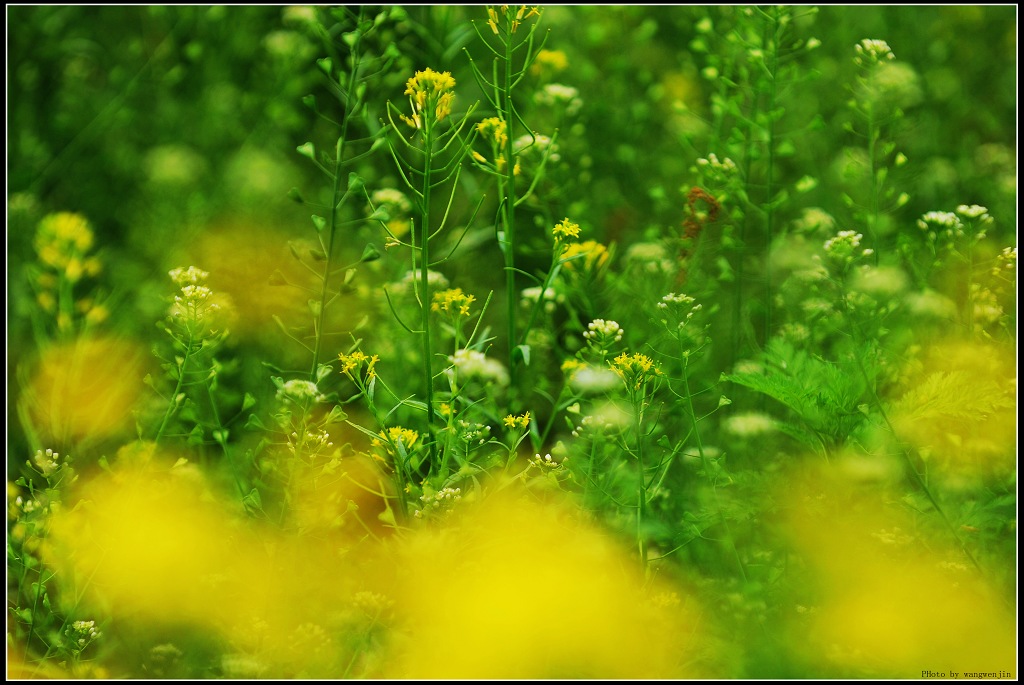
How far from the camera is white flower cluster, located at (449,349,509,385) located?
131 centimetres

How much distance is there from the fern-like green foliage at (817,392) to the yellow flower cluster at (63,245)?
1.11 m

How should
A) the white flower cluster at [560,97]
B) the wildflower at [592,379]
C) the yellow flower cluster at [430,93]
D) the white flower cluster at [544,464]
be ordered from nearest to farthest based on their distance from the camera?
the yellow flower cluster at [430,93]
the white flower cluster at [544,464]
the wildflower at [592,379]
the white flower cluster at [560,97]

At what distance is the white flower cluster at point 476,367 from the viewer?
4.31ft

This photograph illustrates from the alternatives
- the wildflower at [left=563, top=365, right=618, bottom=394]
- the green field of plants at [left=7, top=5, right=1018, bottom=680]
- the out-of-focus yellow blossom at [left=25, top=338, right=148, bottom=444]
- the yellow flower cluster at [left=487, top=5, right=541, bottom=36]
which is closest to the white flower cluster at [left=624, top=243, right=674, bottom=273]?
the green field of plants at [left=7, top=5, right=1018, bottom=680]

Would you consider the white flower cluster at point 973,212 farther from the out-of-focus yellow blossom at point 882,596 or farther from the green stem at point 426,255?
the green stem at point 426,255

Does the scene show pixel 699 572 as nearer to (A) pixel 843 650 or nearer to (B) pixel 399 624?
(A) pixel 843 650

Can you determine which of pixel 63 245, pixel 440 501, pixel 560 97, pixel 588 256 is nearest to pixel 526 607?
pixel 440 501

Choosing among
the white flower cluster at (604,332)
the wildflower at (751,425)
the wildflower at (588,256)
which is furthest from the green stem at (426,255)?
the wildflower at (751,425)

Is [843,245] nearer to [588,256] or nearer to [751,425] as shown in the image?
[751,425]

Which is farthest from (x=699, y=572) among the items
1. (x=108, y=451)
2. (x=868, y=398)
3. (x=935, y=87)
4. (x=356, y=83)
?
(x=935, y=87)

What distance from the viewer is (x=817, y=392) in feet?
4.57

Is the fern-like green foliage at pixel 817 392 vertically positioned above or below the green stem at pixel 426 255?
below

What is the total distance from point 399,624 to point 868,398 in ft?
2.54

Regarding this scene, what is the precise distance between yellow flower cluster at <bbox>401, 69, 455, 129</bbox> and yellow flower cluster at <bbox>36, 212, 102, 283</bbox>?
0.76 meters
